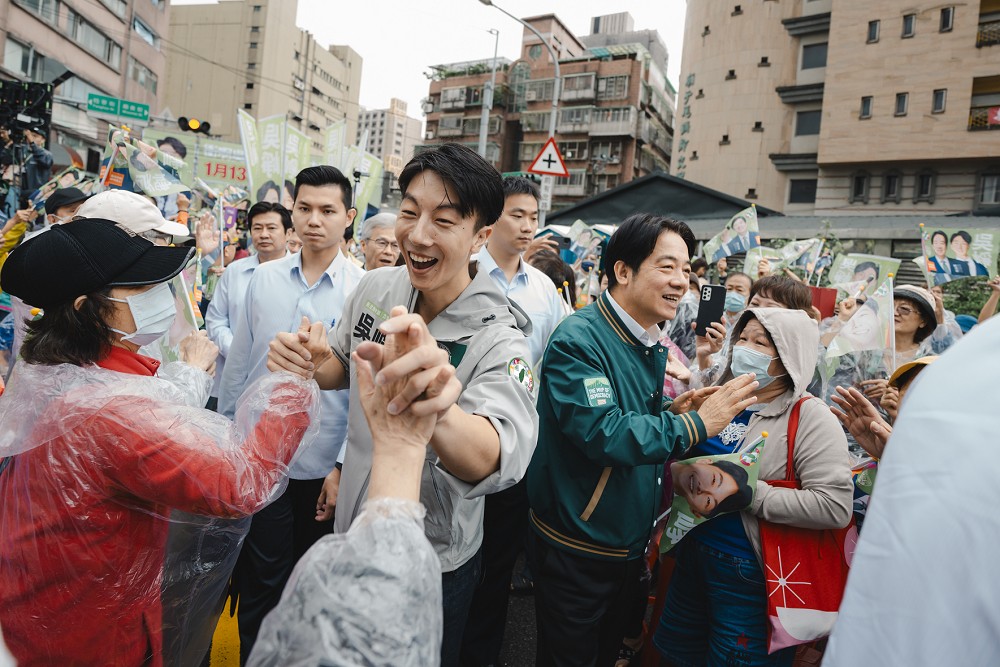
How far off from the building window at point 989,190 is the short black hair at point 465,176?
2958 cm

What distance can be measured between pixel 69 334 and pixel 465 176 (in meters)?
1.09

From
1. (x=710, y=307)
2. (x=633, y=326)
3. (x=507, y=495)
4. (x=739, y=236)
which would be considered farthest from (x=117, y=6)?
(x=633, y=326)

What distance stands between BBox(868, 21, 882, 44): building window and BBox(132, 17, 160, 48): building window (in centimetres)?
3581

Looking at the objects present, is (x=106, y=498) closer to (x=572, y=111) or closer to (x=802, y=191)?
(x=802, y=191)

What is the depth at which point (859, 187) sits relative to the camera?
27.3 meters

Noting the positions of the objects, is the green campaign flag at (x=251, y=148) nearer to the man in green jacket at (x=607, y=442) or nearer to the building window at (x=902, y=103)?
the man in green jacket at (x=607, y=442)

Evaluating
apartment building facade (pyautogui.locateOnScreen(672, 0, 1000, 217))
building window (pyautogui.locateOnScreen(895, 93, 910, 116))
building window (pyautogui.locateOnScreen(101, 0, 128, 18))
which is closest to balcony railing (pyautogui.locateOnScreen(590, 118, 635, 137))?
apartment building facade (pyautogui.locateOnScreen(672, 0, 1000, 217))

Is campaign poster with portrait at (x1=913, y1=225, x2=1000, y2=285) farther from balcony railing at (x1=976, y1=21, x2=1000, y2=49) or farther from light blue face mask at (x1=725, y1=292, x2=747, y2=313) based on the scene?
balcony railing at (x1=976, y1=21, x2=1000, y2=49)

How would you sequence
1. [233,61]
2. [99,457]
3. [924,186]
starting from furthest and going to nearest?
[233,61] < [924,186] < [99,457]

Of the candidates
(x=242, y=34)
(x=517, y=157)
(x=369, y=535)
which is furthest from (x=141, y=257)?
(x=242, y=34)

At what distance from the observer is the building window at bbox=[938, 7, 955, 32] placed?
24.1m

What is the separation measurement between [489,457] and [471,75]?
2275 inches

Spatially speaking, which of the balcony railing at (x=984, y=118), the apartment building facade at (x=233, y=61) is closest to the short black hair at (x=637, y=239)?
the balcony railing at (x=984, y=118)

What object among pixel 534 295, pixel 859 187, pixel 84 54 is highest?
pixel 84 54
